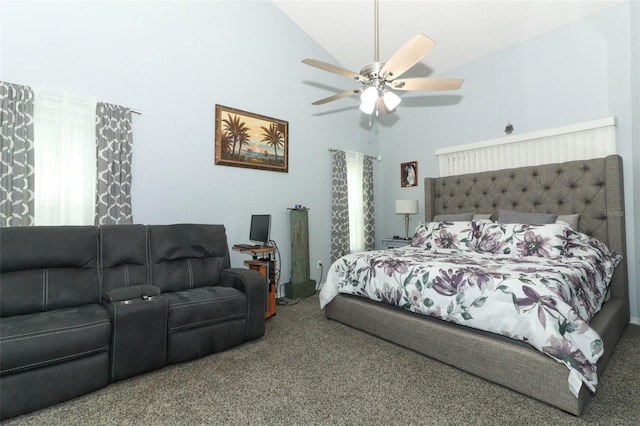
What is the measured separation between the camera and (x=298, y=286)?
366 cm

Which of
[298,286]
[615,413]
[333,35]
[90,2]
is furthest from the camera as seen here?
[333,35]

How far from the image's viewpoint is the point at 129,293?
6.38 ft

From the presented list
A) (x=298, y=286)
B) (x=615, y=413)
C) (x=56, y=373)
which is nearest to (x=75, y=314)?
(x=56, y=373)

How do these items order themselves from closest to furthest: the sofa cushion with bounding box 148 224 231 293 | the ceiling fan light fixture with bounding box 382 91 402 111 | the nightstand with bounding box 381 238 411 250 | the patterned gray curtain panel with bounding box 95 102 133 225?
the ceiling fan light fixture with bounding box 382 91 402 111
the sofa cushion with bounding box 148 224 231 293
the patterned gray curtain panel with bounding box 95 102 133 225
the nightstand with bounding box 381 238 411 250

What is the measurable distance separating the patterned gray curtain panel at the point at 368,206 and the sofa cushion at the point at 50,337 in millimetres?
3469

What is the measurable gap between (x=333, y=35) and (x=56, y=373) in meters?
4.21

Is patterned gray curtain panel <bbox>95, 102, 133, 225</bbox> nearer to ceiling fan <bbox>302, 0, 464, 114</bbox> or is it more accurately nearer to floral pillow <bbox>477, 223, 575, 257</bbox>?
ceiling fan <bbox>302, 0, 464, 114</bbox>

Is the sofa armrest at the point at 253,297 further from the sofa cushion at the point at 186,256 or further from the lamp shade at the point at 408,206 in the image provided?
the lamp shade at the point at 408,206

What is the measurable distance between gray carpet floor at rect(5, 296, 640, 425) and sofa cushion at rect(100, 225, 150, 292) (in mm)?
720

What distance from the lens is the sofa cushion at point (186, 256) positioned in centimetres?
242

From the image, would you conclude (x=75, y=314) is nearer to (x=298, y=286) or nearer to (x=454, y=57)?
(x=298, y=286)

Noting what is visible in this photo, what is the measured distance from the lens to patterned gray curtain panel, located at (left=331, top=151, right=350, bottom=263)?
4.28 m

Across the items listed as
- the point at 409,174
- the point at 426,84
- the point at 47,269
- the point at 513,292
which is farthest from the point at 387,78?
the point at 47,269

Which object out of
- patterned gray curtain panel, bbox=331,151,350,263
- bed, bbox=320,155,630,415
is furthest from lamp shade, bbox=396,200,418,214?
patterned gray curtain panel, bbox=331,151,350,263
